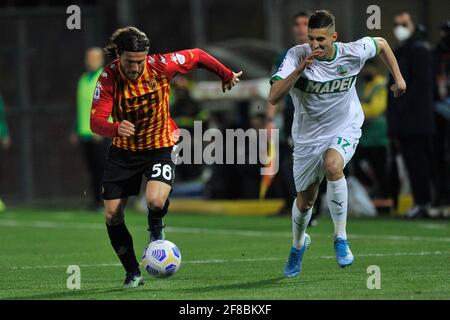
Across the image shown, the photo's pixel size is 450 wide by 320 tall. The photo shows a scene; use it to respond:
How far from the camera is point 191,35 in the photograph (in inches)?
963

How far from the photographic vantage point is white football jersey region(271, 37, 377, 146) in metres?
10.4

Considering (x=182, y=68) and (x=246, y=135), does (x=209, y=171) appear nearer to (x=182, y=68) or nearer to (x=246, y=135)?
(x=246, y=135)

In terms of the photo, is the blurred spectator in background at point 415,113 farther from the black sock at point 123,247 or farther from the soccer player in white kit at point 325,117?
the black sock at point 123,247

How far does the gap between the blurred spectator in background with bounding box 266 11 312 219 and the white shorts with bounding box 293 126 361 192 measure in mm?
3453

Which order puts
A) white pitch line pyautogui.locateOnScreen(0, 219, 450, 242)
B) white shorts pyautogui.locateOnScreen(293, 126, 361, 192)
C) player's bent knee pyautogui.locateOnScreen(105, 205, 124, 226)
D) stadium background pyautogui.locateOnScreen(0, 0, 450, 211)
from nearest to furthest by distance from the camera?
player's bent knee pyautogui.locateOnScreen(105, 205, 124, 226) < white shorts pyautogui.locateOnScreen(293, 126, 361, 192) < white pitch line pyautogui.locateOnScreen(0, 219, 450, 242) < stadium background pyautogui.locateOnScreen(0, 0, 450, 211)

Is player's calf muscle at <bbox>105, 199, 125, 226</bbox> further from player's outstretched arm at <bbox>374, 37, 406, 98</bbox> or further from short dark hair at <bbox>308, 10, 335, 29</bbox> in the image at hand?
player's outstretched arm at <bbox>374, 37, 406, 98</bbox>

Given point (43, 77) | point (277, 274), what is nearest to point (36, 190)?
point (43, 77)

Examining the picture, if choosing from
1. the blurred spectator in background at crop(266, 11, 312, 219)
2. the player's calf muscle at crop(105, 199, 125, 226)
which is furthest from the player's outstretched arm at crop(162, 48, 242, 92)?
the blurred spectator in background at crop(266, 11, 312, 219)

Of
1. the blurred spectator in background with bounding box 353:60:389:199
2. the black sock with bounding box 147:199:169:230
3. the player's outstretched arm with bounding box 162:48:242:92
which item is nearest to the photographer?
the black sock with bounding box 147:199:169:230

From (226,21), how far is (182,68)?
14.3m

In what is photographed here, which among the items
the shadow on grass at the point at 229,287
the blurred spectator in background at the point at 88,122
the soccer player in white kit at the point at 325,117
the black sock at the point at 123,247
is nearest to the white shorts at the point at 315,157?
the soccer player in white kit at the point at 325,117

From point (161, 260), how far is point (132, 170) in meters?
0.78

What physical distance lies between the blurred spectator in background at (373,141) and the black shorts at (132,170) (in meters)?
8.42

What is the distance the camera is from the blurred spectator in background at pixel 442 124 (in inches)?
691
